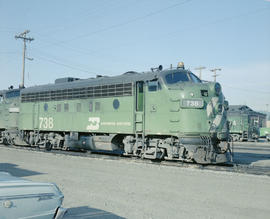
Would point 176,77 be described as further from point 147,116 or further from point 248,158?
point 248,158

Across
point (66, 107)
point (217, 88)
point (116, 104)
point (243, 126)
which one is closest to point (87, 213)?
point (217, 88)

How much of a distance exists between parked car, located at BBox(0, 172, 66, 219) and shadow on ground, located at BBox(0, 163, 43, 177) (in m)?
6.89

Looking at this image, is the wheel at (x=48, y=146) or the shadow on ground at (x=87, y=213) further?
the wheel at (x=48, y=146)

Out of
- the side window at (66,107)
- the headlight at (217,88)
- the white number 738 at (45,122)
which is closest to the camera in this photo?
the headlight at (217,88)

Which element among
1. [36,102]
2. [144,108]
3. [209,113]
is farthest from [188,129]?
[36,102]

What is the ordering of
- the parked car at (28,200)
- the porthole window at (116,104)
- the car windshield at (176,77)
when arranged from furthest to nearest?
1. the porthole window at (116,104)
2. the car windshield at (176,77)
3. the parked car at (28,200)

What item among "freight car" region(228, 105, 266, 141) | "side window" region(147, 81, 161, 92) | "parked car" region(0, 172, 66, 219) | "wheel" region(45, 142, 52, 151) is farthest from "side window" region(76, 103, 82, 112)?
"freight car" region(228, 105, 266, 141)

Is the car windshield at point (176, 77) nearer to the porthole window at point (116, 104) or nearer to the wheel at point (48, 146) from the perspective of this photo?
the porthole window at point (116, 104)

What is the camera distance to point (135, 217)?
6082mm

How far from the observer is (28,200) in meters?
3.88

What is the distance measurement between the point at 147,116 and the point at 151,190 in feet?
20.0

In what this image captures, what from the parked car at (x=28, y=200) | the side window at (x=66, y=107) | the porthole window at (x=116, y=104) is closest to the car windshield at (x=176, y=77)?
the porthole window at (x=116, y=104)

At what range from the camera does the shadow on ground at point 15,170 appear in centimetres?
1075

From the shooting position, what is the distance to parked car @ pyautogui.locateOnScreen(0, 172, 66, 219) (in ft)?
12.0
